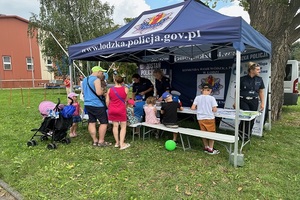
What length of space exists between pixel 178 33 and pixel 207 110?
4.71 ft

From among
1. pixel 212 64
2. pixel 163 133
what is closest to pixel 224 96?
pixel 212 64

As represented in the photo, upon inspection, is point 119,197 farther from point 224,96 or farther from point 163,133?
point 224,96

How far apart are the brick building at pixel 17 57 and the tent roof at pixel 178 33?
23.6m

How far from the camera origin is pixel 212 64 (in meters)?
6.94

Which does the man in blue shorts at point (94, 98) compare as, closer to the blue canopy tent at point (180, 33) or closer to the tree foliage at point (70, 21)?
the blue canopy tent at point (180, 33)

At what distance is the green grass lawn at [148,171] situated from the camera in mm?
3051

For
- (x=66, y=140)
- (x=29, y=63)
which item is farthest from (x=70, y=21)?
(x=66, y=140)

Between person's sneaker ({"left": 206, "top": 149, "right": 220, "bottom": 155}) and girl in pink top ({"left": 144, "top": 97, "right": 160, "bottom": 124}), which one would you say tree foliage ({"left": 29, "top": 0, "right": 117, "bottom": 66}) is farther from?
person's sneaker ({"left": 206, "top": 149, "right": 220, "bottom": 155})

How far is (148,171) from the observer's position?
368 centimetres

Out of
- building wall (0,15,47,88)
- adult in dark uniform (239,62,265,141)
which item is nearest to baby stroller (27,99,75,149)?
adult in dark uniform (239,62,265,141)

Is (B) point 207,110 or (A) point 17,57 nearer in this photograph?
(B) point 207,110

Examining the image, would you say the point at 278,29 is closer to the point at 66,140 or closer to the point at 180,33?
the point at 180,33

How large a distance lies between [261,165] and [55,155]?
141 inches

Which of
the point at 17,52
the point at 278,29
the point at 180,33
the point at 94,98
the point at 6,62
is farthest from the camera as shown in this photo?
the point at 17,52
